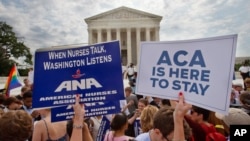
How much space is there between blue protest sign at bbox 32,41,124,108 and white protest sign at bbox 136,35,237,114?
0.32 m

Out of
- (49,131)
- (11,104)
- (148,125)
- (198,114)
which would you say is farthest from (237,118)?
(11,104)

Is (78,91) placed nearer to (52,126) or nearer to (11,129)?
(52,126)

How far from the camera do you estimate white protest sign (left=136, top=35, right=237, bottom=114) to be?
104 inches

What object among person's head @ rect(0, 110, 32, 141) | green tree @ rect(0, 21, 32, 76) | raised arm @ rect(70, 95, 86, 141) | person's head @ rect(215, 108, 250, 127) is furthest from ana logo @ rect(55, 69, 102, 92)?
green tree @ rect(0, 21, 32, 76)

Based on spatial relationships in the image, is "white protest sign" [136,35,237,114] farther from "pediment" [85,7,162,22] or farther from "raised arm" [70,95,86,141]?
"pediment" [85,7,162,22]

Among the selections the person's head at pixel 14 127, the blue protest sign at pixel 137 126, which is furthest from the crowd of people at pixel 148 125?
the blue protest sign at pixel 137 126

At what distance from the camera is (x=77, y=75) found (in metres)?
3.29

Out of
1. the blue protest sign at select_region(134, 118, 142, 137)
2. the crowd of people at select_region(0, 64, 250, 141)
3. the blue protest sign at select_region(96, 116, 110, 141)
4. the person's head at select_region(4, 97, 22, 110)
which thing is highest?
the crowd of people at select_region(0, 64, 250, 141)

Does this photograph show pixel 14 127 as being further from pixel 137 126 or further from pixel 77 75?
pixel 137 126

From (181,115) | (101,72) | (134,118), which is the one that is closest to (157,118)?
(181,115)

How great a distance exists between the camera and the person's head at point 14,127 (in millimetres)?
2561

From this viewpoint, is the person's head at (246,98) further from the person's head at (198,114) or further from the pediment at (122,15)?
the pediment at (122,15)

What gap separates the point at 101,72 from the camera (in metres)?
3.33

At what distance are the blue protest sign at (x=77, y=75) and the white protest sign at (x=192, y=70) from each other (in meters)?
0.32
